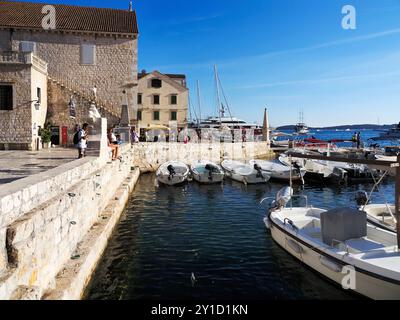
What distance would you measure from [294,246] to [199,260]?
112 inches

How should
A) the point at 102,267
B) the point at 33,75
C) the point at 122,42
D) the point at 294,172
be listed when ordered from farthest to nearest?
1. the point at 122,42
2. the point at 294,172
3. the point at 33,75
4. the point at 102,267

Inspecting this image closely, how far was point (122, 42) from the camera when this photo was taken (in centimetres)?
3134

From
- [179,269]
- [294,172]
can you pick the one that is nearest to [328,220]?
[179,269]

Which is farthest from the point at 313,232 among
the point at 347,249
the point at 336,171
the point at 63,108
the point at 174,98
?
the point at 174,98

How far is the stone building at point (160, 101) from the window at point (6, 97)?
2651cm

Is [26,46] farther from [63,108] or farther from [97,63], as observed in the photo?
[63,108]

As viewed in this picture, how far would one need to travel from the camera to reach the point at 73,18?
31.8m

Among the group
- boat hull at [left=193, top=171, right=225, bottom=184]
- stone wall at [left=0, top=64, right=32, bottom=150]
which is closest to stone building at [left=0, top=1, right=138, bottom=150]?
stone wall at [left=0, top=64, right=32, bottom=150]

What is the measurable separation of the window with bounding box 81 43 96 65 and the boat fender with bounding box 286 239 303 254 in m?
26.3

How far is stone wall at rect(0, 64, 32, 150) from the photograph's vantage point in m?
20.8

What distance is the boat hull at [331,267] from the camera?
7286mm

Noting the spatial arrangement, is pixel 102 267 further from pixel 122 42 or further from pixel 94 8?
pixel 94 8

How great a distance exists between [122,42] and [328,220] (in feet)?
89.9

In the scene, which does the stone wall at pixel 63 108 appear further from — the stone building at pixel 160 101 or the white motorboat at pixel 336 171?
the stone building at pixel 160 101
